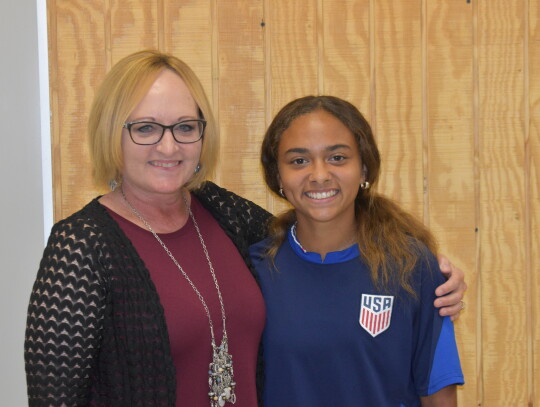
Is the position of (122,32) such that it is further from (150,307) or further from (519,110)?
(519,110)

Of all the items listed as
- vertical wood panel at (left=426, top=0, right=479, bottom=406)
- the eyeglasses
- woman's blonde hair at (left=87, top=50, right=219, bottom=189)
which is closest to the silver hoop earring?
woman's blonde hair at (left=87, top=50, right=219, bottom=189)

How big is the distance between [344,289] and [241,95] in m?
0.89

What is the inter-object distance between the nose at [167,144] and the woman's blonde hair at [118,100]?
0.09 meters

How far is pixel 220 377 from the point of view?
4.69 ft

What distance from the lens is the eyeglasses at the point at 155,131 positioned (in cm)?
141

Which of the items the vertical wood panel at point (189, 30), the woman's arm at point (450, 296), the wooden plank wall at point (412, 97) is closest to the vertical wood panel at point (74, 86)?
the wooden plank wall at point (412, 97)

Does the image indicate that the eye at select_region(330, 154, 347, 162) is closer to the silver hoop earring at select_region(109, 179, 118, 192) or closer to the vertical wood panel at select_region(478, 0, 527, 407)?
the silver hoop earring at select_region(109, 179, 118, 192)

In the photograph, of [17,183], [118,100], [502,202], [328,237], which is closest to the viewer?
[118,100]

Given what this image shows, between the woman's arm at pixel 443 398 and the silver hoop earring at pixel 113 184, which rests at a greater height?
the silver hoop earring at pixel 113 184

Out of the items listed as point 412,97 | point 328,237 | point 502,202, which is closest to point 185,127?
point 328,237

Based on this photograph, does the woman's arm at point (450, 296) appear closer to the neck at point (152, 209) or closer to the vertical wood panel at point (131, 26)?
the neck at point (152, 209)

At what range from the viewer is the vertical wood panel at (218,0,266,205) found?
215 cm

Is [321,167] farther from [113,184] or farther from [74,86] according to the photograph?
[74,86]

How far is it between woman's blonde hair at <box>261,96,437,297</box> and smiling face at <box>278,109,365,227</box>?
3 centimetres
